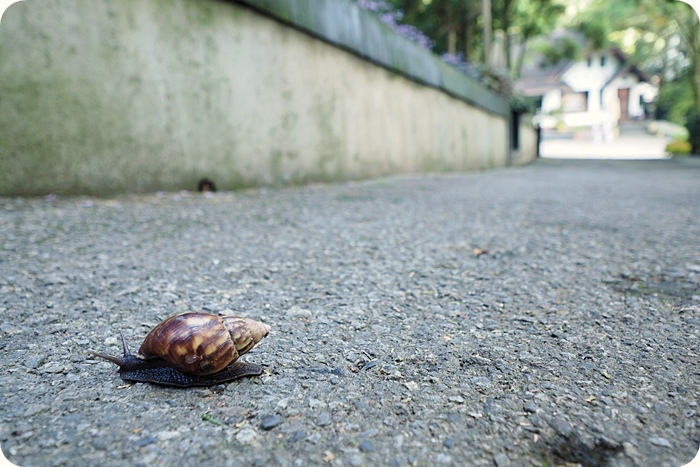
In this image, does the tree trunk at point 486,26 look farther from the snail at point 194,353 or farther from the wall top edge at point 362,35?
the snail at point 194,353

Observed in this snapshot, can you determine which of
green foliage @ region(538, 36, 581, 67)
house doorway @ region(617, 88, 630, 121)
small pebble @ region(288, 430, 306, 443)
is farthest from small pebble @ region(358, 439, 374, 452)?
house doorway @ region(617, 88, 630, 121)

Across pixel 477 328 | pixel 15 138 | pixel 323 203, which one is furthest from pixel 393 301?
pixel 15 138

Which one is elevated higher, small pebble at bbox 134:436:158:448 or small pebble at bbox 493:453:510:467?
small pebble at bbox 134:436:158:448

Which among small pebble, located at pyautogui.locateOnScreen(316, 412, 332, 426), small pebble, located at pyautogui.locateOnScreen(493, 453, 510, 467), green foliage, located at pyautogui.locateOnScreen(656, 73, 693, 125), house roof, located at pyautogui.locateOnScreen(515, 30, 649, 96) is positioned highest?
house roof, located at pyautogui.locateOnScreen(515, 30, 649, 96)

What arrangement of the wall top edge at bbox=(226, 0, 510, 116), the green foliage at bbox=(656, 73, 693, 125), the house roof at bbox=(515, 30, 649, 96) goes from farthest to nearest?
the house roof at bbox=(515, 30, 649, 96), the green foliage at bbox=(656, 73, 693, 125), the wall top edge at bbox=(226, 0, 510, 116)

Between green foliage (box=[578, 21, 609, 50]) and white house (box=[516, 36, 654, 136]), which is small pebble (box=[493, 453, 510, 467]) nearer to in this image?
green foliage (box=[578, 21, 609, 50])

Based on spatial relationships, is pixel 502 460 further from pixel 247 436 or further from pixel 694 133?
pixel 694 133

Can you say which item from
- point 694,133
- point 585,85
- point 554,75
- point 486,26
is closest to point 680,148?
point 694,133
